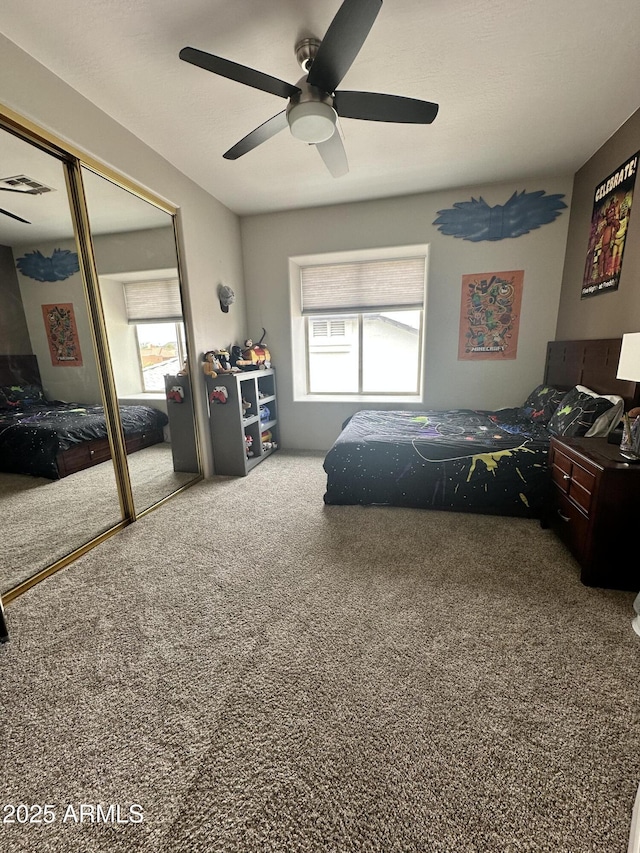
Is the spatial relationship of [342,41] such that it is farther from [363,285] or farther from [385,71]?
[363,285]

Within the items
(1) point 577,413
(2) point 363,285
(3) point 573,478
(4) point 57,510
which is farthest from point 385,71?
(4) point 57,510

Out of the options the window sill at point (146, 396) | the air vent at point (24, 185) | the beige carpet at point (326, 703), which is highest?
the air vent at point (24, 185)

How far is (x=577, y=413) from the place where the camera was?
2.36 m

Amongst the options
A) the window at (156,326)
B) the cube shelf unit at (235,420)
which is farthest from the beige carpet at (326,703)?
the window at (156,326)

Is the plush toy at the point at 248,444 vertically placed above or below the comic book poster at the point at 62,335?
below

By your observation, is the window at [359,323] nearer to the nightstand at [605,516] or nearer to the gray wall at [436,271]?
the gray wall at [436,271]

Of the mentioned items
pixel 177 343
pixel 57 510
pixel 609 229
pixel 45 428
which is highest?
pixel 609 229

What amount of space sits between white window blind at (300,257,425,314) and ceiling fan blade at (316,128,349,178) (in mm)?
1621

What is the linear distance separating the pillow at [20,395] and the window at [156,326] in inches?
28.9

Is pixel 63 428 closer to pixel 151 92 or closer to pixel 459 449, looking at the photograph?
pixel 151 92

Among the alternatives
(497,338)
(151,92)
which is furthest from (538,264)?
(151,92)

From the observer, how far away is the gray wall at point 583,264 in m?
2.29

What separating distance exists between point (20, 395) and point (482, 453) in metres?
3.06

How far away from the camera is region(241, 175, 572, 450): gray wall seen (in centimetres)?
331
